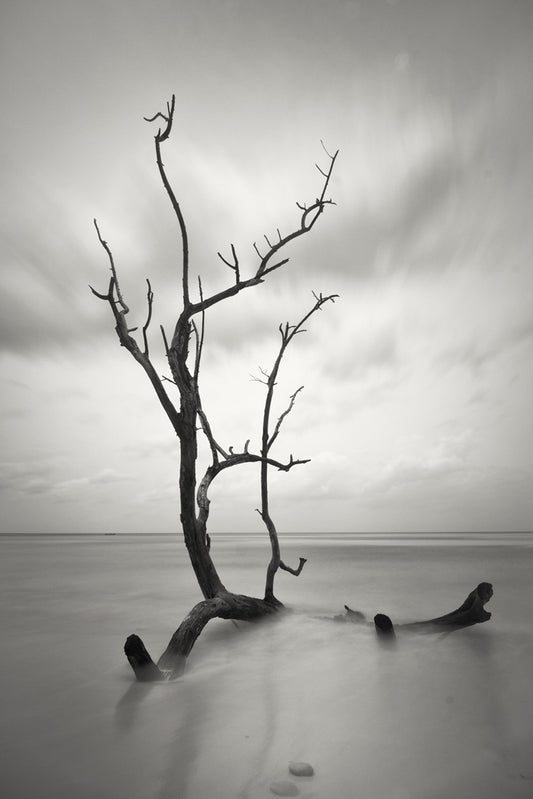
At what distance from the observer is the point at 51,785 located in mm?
2789

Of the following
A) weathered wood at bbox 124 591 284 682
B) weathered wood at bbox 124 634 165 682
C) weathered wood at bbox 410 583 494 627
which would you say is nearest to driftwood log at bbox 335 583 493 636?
weathered wood at bbox 410 583 494 627

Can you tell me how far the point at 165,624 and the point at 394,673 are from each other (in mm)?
4824

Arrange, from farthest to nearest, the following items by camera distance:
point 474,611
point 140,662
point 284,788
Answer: point 474,611, point 140,662, point 284,788

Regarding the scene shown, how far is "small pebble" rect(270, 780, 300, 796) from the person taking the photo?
2.69m

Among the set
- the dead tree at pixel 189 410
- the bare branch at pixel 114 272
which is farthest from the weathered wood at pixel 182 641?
the bare branch at pixel 114 272

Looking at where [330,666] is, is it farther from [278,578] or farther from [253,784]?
[278,578]

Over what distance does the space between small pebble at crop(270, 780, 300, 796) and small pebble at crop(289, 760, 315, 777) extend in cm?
12

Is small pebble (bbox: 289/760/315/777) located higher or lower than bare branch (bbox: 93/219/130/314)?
lower

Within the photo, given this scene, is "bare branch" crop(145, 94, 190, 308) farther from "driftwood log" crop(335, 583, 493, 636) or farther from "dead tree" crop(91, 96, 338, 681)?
"driftwood log" crop(335, 583, 493, 636)

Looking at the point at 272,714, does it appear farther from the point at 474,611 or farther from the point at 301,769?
the point at 474,611

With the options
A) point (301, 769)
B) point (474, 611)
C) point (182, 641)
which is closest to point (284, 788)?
point (301, 769)

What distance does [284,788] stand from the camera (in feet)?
8.91

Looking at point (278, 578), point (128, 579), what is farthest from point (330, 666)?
point (128, 579)

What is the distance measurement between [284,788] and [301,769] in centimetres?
21
